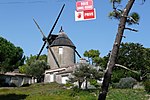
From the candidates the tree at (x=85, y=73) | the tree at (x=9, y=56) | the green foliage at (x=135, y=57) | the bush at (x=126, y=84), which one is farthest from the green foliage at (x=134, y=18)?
the green foliage at (x=135, y=57)

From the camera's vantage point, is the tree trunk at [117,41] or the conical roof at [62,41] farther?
the conical roof at [62,41]

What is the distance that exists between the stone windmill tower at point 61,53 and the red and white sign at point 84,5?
199ft

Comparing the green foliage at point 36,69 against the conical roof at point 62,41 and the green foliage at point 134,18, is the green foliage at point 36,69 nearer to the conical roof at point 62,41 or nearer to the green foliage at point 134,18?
the conical roof at point 62,41

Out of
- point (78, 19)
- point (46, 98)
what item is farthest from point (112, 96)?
point (78, 19)

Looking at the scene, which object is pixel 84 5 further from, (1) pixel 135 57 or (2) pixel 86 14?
(1) pixel 135 57

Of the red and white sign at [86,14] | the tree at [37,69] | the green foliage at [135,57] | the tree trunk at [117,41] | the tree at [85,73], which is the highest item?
the green foliage at [135,57]

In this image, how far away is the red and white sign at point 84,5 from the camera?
31.6 ft

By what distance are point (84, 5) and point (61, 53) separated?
61588mm

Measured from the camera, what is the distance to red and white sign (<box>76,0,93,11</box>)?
31.6 feet

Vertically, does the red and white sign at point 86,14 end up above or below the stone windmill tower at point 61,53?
below

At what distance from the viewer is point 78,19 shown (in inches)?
399

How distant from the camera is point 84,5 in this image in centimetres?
969

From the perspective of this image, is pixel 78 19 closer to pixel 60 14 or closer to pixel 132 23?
pixel 132 23

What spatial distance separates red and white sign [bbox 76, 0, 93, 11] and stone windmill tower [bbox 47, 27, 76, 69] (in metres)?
60.7
